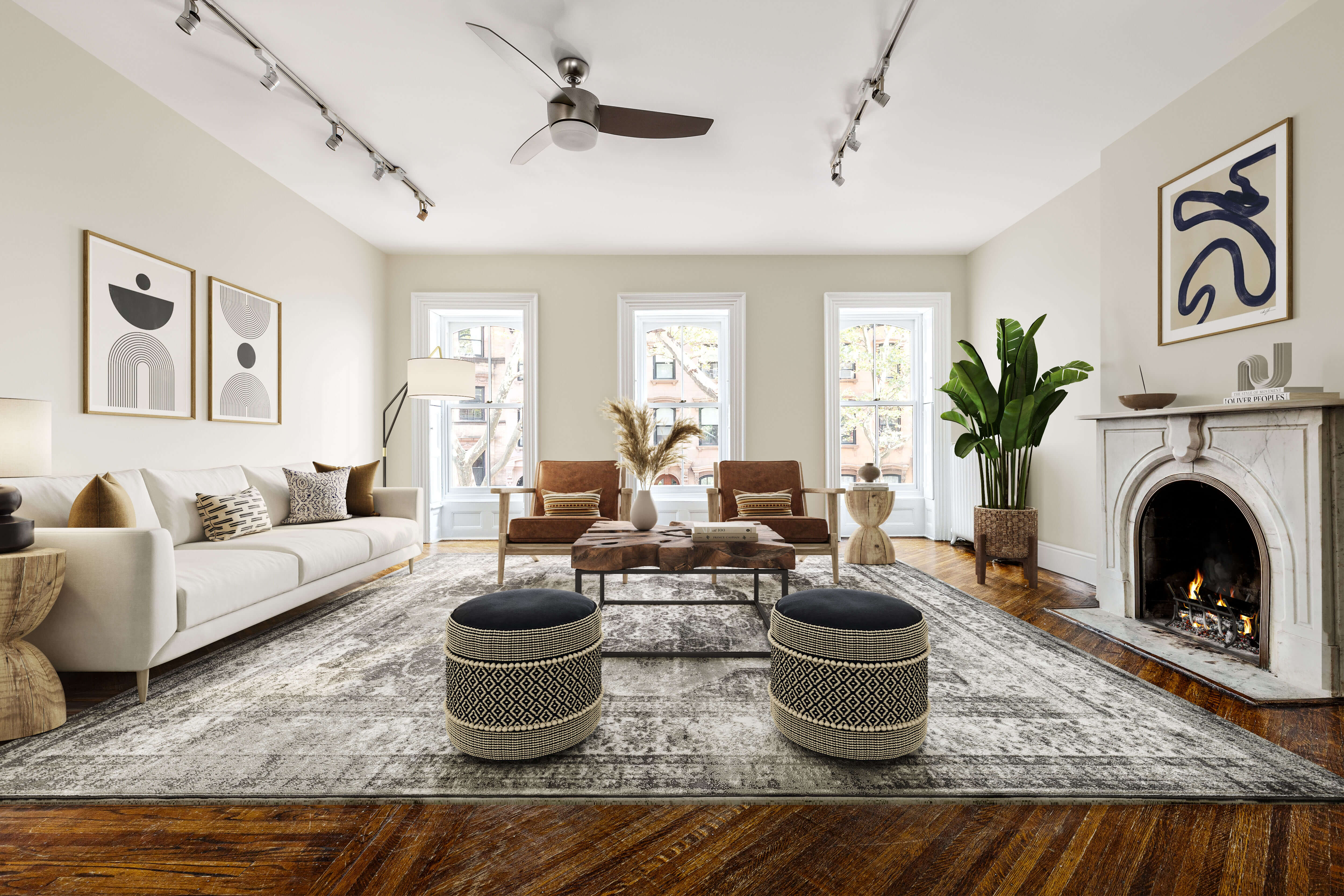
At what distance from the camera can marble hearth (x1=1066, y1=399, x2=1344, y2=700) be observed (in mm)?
2236

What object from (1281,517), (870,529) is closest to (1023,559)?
(870,529)

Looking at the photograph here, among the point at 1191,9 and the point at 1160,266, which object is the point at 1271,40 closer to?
the point at 1191,9

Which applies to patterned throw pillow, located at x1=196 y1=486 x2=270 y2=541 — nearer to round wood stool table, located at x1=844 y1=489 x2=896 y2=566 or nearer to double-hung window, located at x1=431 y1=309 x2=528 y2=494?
double-hung window, located at x1=431 y1=309 x2=528 y2=494

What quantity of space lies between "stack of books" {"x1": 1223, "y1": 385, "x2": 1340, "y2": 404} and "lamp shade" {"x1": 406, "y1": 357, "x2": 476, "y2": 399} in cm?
466

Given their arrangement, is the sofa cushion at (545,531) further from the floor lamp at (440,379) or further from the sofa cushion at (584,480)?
the floor lamp at (440,379)

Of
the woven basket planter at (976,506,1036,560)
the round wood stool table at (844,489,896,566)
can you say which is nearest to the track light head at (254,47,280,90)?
the round wood stool table at (844,489,896,566)

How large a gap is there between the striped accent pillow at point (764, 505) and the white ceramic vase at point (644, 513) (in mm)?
1211

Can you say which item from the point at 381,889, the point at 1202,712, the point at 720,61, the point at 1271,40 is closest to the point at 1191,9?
the point at 1271,40

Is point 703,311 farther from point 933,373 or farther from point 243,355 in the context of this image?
point 243,355

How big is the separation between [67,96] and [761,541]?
3875 mm

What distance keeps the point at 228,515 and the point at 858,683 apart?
330 centimetres

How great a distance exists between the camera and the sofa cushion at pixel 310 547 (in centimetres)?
294

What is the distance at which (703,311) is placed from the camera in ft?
19.3

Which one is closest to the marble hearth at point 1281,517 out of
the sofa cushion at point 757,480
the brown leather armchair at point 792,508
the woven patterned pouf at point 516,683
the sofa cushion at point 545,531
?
the brown leather armchair at point 792,508
